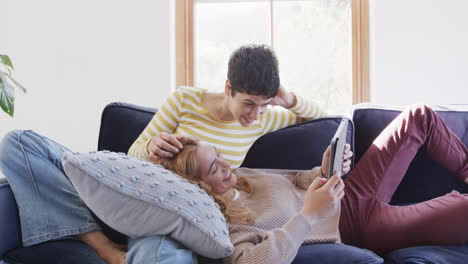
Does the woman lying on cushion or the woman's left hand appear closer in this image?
the woman lying on cushion

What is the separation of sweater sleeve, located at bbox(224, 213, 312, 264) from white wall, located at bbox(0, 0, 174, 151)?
67.5 inches

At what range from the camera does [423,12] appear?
2773 mm

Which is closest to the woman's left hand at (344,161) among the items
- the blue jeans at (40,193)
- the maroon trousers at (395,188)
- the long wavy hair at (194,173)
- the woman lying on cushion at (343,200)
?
the woman lying on cushion at (343,200)

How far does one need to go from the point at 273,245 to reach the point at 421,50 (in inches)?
80.7

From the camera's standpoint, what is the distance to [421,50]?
278 cm

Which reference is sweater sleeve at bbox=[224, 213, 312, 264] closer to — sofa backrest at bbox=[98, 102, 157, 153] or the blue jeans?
the blue jeans

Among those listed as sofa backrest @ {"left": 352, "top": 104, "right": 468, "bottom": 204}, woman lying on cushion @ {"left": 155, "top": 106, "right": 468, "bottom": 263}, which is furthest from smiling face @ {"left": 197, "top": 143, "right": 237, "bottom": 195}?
sofa backrest @ {"left": 352, "top": 104, "right": 468, "bottom": 204}

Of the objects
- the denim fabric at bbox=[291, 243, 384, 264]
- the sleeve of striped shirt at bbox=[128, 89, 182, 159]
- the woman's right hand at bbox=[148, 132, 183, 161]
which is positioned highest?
the sleeve of striped shirt at bbox=[128, 89, 182, 159]

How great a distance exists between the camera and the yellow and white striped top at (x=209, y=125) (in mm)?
1699

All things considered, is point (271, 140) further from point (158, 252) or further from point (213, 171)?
point (158, 252)

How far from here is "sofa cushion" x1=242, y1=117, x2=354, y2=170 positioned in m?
1.72

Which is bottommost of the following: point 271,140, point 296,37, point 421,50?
point 271,140

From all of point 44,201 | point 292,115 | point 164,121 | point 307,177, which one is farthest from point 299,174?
point 44,201

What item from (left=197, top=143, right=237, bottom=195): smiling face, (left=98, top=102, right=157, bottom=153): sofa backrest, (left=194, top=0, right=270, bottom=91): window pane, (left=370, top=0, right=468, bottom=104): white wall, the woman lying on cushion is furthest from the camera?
(left=194, top=0, right=270, bottom=91): window pane
